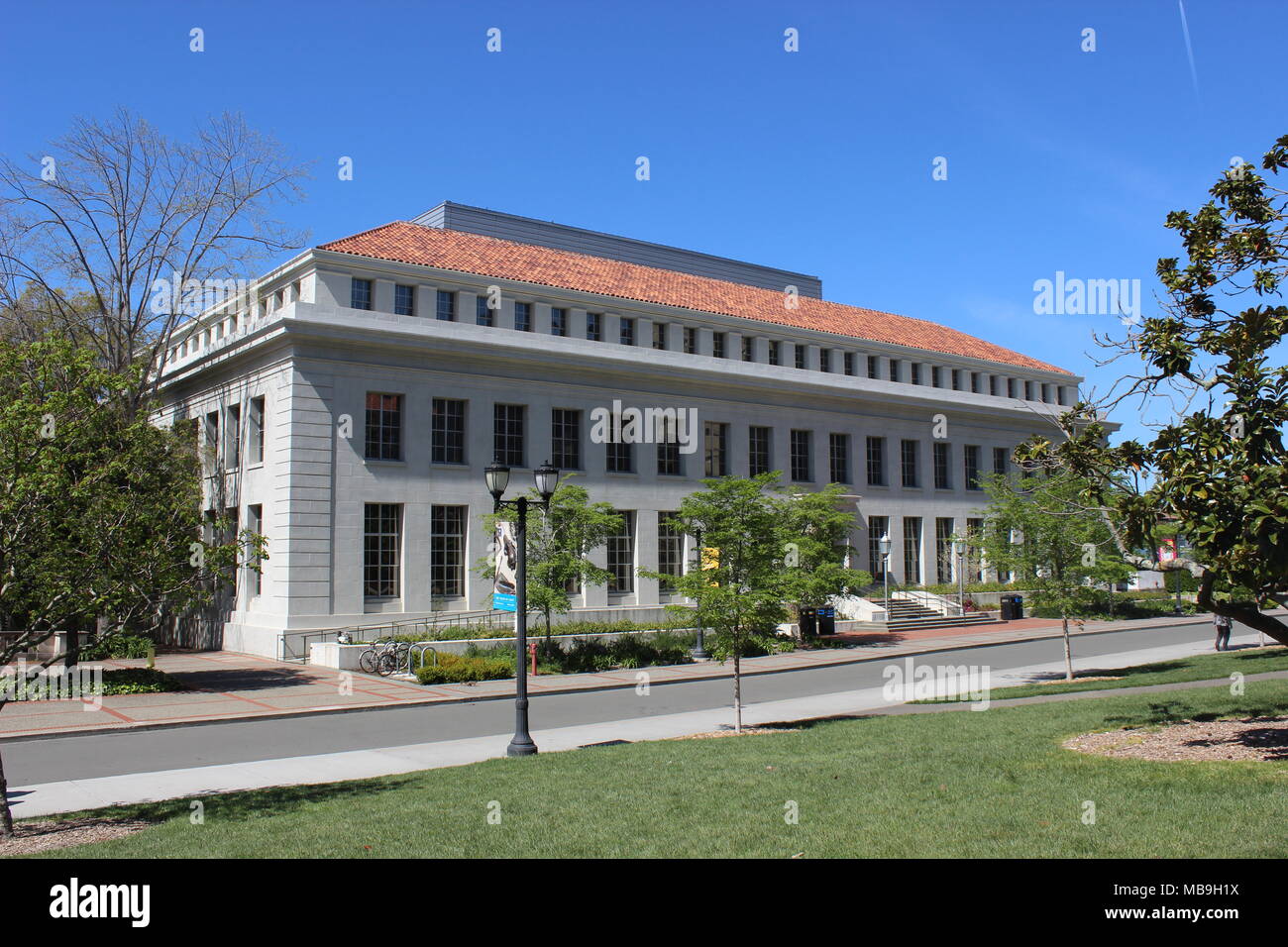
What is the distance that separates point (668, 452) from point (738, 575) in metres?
22.8

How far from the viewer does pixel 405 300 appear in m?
34.4

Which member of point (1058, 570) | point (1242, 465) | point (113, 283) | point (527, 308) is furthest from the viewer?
point (527, 308)

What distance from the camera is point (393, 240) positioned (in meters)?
36.3

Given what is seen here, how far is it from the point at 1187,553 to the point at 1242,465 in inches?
86.5

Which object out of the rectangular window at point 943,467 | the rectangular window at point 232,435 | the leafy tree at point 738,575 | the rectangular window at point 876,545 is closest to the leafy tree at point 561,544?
the leafy tree at point 738,575

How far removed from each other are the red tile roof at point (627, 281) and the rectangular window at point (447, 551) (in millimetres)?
8726

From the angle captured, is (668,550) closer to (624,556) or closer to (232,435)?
(624,556)

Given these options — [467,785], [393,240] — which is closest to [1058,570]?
[467,785]

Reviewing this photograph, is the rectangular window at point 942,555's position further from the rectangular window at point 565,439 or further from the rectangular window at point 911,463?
the rectangular window at point 565,439

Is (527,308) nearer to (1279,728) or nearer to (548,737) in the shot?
(548,737)

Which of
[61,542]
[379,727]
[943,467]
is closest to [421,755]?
[379,727]

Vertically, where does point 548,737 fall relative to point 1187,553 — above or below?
below

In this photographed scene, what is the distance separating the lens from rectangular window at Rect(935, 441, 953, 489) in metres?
51.6

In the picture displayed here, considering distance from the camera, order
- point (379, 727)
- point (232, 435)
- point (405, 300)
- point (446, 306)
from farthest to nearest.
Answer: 1. point (232, 435)
2. point (446, 306)
3. point (405, 300)
4. point (379, 727)
